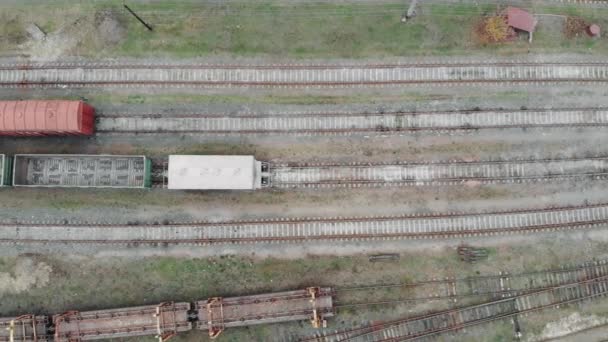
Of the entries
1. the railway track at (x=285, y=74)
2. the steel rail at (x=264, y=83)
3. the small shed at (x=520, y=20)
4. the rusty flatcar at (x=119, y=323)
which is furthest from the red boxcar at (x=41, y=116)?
the small shed at (x=520, y=20)

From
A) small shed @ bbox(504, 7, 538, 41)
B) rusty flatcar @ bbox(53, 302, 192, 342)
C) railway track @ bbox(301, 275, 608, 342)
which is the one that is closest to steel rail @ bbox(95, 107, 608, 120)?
small shed @ bbox(504, 7, 538, 41)

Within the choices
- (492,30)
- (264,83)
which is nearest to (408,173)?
(492,30)

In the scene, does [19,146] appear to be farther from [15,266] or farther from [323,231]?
[323,231]

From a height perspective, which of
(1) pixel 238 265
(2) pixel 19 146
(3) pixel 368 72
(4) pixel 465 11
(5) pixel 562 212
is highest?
(4) pixel 465 11

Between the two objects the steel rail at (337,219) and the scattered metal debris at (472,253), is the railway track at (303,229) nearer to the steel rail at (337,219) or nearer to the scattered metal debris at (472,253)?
the steel rail at (337,219)

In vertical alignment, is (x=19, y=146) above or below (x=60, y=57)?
below

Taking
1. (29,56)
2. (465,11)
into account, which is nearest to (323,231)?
(465,11)
